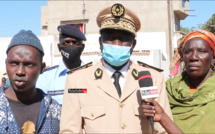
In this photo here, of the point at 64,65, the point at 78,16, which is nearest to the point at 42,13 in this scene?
the point at 78,16

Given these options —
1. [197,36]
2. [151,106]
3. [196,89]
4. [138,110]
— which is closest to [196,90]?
[196,89]

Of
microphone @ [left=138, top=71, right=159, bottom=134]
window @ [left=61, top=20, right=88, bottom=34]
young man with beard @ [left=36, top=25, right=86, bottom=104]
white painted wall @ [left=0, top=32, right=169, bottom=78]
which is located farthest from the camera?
window @ [left=61, top=20, right=88, bottom=34]

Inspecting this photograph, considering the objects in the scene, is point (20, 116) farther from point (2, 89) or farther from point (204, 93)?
point (204, 93)

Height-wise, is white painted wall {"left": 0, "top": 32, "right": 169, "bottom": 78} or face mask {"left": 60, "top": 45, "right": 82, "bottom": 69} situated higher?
white painted wall {"left": 0, "top": 32, "right": 169, "bottom": 78}

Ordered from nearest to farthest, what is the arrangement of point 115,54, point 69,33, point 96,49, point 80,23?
point 115,54 → point 69,33 → point 96,49 → point 80,23

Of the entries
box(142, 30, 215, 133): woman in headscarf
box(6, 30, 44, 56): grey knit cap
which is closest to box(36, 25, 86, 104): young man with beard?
box(6, 30, 44, 56): grey knit cap

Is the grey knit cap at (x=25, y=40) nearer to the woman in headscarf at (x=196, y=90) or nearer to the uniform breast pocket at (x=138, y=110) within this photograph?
the uniform breast pocket at (x=138, y=110)

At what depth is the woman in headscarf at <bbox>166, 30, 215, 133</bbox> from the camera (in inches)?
133

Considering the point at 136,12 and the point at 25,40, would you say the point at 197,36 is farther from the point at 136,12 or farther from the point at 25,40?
the point at 136,12

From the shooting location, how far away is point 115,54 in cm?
287

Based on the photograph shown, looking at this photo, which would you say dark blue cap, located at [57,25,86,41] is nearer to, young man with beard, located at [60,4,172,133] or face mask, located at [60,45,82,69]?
face mask, located at [60,45,82,69]

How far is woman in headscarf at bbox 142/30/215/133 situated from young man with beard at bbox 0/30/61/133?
58.7 inches

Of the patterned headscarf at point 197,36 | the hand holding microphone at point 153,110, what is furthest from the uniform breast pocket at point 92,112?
the patterned headscarf at point 197,36

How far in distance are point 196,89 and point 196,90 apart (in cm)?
7
